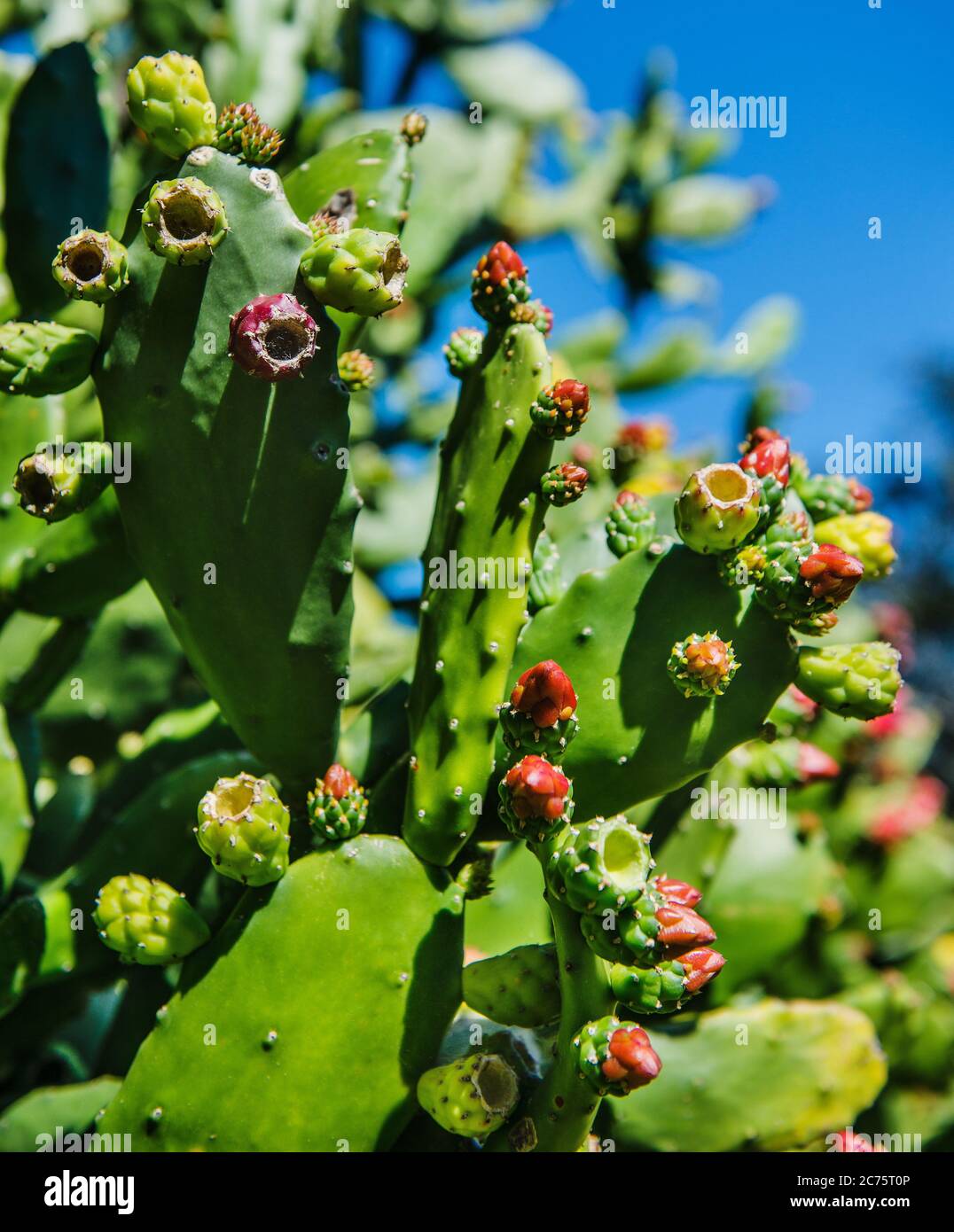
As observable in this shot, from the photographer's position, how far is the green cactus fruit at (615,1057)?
94 centimetres

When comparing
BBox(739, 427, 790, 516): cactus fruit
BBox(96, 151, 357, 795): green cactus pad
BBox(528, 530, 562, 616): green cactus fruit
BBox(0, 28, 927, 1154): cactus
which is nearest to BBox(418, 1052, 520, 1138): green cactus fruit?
BBox(0, 28, 927, 1154): cactus

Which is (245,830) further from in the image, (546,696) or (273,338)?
(273,338)

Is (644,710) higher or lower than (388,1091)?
higher

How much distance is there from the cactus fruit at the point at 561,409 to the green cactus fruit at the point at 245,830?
1.53 ft

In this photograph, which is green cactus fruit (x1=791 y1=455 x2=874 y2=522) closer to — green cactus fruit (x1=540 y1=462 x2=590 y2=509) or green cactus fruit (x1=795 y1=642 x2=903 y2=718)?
green cactus fruit (x1=795 y1=642 x2=903 y2=718)

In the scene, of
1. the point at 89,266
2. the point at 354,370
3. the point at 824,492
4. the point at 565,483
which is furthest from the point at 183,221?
the point at 824,492

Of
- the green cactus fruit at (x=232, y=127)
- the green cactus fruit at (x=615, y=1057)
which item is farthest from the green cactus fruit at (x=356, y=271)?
the green cactus fruit at (x=615, y=1057)

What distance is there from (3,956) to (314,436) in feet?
2.45

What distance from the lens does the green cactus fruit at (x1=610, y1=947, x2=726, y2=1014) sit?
0.98 m

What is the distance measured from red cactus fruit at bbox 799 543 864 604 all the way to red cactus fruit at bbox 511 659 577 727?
0.27m

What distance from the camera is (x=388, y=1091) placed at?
1135mm

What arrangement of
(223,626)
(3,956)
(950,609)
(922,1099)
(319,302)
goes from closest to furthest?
(319,302) < (223,626) < (3,956) < (922,1099) < (950,609)
